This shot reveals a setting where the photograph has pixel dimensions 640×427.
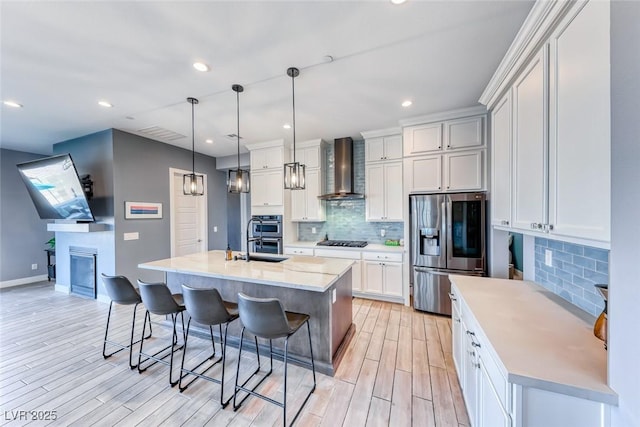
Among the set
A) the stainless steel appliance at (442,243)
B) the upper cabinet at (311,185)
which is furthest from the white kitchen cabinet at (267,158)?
the stainless steel appliance at (442,243)

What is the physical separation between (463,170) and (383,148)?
1303mm

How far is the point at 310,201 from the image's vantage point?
4609 mm

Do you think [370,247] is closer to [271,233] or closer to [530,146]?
[271,233]

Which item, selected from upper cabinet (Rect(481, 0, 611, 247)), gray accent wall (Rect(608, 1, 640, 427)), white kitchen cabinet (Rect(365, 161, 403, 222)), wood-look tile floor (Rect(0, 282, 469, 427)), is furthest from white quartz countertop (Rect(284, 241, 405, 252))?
gray accent wall (Rect(608, 1, 640, 427))

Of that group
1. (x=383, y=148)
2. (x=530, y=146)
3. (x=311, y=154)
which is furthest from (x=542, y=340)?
(x=311, y=154)

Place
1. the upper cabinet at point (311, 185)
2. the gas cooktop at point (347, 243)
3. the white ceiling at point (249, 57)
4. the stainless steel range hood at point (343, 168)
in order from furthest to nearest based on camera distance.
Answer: the upper cabinet at point (311, 185) < the stainless steel range hood at point (343, 168) < the gas cooktop at point (347, 243) < the white ceiling at point (249, 57)

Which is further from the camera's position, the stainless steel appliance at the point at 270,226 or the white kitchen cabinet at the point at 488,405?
the stainless steel appliance at the point at 270,226

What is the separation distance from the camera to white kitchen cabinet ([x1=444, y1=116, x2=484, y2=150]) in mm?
3199

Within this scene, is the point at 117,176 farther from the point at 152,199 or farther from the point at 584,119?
the point at 584,119

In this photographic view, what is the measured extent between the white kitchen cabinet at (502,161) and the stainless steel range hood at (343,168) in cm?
218

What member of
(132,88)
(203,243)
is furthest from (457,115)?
(203,243)

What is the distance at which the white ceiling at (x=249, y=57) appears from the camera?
5.48ft

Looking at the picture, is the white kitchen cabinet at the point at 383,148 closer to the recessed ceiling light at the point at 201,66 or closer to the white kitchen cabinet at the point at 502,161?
the white kitchen cabinet at the point at 502,161

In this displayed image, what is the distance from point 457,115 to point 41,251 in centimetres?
872
